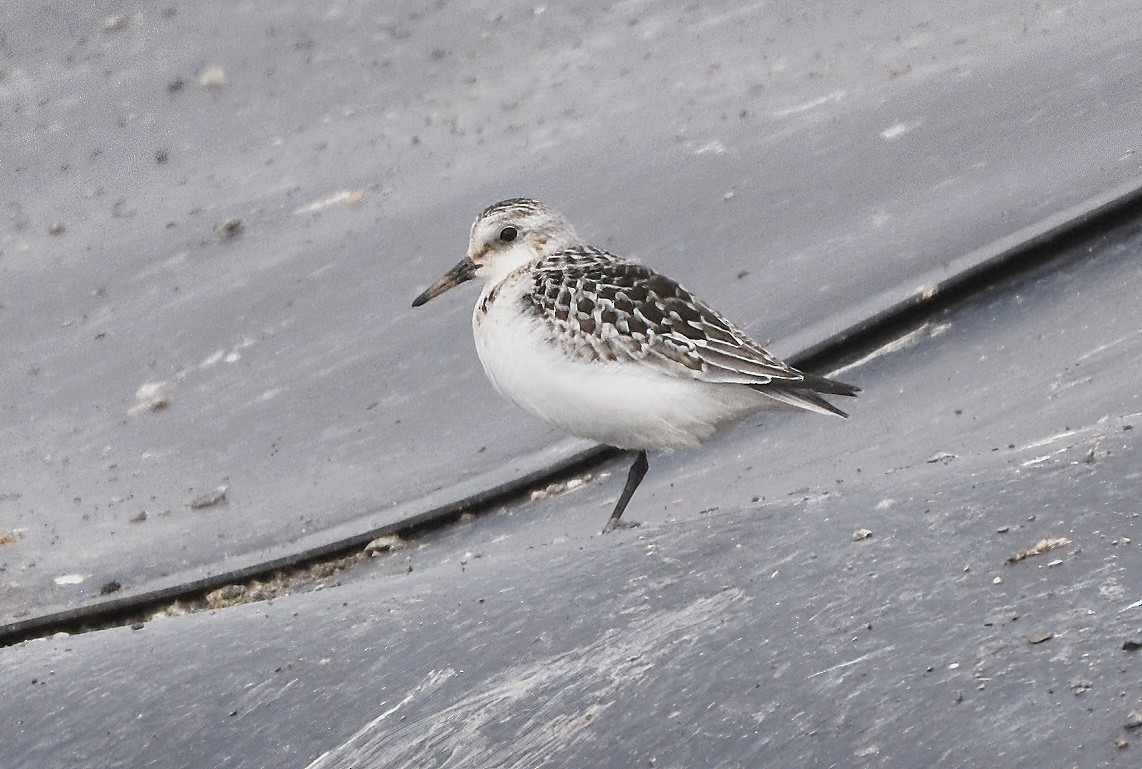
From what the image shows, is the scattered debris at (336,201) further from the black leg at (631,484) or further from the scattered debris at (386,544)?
the black leg at (631,484)

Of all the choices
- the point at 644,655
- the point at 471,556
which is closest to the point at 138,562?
the point at 471,556

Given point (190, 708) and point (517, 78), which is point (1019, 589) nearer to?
point (190, 708)

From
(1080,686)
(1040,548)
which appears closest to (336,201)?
(1040,548)

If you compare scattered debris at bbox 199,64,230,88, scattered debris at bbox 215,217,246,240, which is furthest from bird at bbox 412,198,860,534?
scattered debris at bbox 199,64,230,88

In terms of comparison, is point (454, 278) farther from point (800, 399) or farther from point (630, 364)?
point (800, 399)

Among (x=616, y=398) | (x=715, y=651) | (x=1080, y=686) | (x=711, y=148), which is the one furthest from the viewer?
(x=711, y=148)
